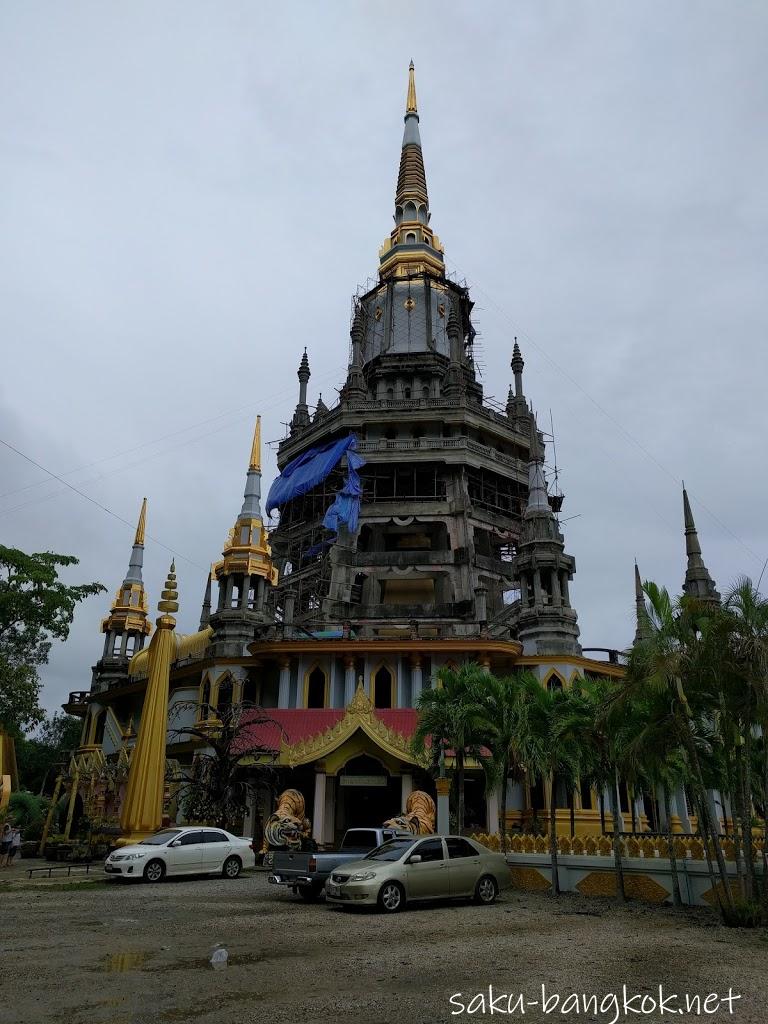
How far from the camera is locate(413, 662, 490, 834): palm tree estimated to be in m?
23.5

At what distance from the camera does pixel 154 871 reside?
20.8 metres

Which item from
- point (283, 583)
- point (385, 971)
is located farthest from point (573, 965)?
point (283, 583)

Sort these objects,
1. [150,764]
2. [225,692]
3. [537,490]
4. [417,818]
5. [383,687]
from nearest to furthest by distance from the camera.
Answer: [150,764] < [417,818] < [383,687] < [225,692] < [537,490]

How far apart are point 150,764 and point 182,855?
3018 millimetres

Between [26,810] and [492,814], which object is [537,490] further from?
[26,810]

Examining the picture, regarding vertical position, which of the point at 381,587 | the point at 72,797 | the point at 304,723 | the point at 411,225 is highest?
the point at 411,225

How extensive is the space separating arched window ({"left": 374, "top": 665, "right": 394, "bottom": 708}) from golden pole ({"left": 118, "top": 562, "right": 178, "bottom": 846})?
535 inches

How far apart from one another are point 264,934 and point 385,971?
356 cm

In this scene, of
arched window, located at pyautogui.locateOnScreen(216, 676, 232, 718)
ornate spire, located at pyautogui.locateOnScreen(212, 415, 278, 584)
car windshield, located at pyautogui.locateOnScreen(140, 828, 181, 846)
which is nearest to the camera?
car windshield, located at pyautogui.locateOnScreen(140, 828, 181, 846)

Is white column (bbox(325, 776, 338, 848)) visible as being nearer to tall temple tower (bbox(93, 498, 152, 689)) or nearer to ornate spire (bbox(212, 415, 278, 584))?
ornate spire (bbox(212, 415, 278, 584))

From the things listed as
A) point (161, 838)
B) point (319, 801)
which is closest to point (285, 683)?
point (319, 801)

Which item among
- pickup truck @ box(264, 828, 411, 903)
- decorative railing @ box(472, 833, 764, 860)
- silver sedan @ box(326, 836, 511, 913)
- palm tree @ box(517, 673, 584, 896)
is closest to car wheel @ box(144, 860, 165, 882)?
pickup truck @ box(264, 828, 411, 903)

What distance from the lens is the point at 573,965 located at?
995 cm

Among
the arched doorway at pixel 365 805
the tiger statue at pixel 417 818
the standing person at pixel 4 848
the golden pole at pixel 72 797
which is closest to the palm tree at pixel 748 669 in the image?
the tiger statue at pixel 417 818
